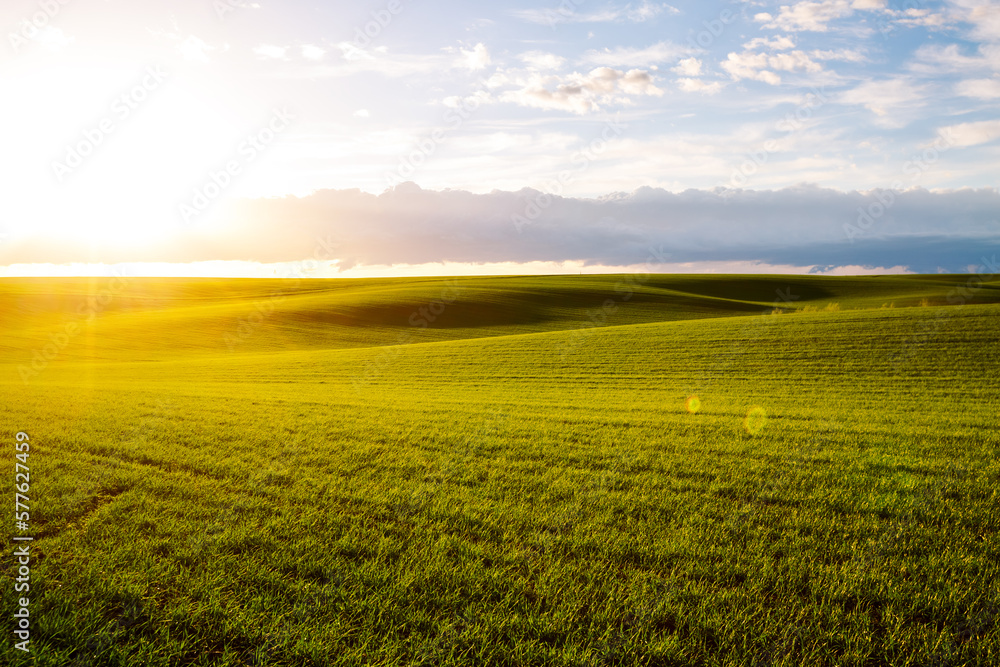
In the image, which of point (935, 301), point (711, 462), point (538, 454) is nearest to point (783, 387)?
point (711, 462)

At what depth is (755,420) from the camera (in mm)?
13641

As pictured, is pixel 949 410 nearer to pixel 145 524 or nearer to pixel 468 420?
pixel 468 420

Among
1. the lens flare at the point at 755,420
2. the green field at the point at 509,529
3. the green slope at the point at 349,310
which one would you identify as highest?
the green slope at the point at 349,310

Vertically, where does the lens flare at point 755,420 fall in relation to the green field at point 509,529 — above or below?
below

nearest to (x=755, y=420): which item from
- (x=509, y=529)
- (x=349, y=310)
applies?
(x=509, y=529)

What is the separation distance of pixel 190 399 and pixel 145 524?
12072 mm

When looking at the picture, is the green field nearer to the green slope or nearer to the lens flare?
the lens flare

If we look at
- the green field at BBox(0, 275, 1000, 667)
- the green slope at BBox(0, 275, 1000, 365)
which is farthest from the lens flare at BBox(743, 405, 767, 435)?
the green slope at BBox(0, 275, 1000, 365)

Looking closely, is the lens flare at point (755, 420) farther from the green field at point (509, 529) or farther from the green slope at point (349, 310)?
the green slope at point (349, 310)

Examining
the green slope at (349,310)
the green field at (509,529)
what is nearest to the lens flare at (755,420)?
the green field at (509,529)

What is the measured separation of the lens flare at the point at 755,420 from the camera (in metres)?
12.1

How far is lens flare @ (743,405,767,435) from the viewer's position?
1214 cm

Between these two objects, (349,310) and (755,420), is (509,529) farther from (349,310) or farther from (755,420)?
(349,310)

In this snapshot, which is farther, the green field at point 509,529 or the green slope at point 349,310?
the green slope at point 349,310
